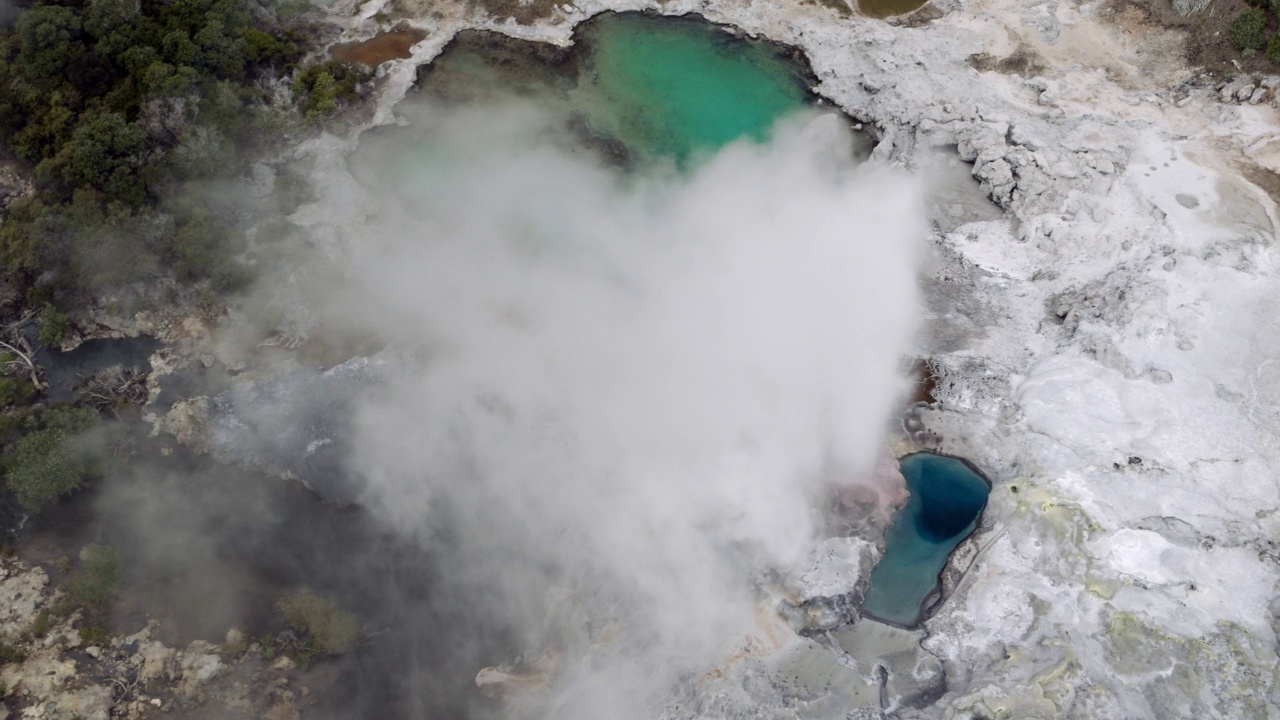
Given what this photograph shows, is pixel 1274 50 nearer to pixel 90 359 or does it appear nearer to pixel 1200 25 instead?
pixel 1200 25

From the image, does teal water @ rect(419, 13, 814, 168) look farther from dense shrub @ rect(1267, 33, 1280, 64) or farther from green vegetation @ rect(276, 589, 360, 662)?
green vegetation @ rect(276, 589, 360, 662)

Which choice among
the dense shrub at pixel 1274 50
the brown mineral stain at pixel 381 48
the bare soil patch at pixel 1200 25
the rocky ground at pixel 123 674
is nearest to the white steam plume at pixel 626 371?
the rocky ground at pixel 123 674

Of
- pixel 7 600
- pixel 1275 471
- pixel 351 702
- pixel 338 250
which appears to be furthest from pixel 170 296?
pixel 1275 471

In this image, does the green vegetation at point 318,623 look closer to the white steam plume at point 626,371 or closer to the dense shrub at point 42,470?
the white steam plume at point 626,371

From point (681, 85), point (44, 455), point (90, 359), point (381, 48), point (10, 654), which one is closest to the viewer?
point (10, 654)

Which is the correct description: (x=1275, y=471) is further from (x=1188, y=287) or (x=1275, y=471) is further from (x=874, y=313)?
(x=874, y=313)

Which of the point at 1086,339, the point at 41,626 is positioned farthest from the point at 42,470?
the point at 1086,339

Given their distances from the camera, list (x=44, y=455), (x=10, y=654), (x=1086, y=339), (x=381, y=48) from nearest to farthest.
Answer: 1. (x=10, y=654)
2. (x=44, y=455)
3. (x=1086, y=339)
4. (x=381, y=48)

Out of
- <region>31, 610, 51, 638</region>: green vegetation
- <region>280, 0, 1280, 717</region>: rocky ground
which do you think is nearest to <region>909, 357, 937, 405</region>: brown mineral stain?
<region>280, 0, 1280, 717</region>: rocky ground
